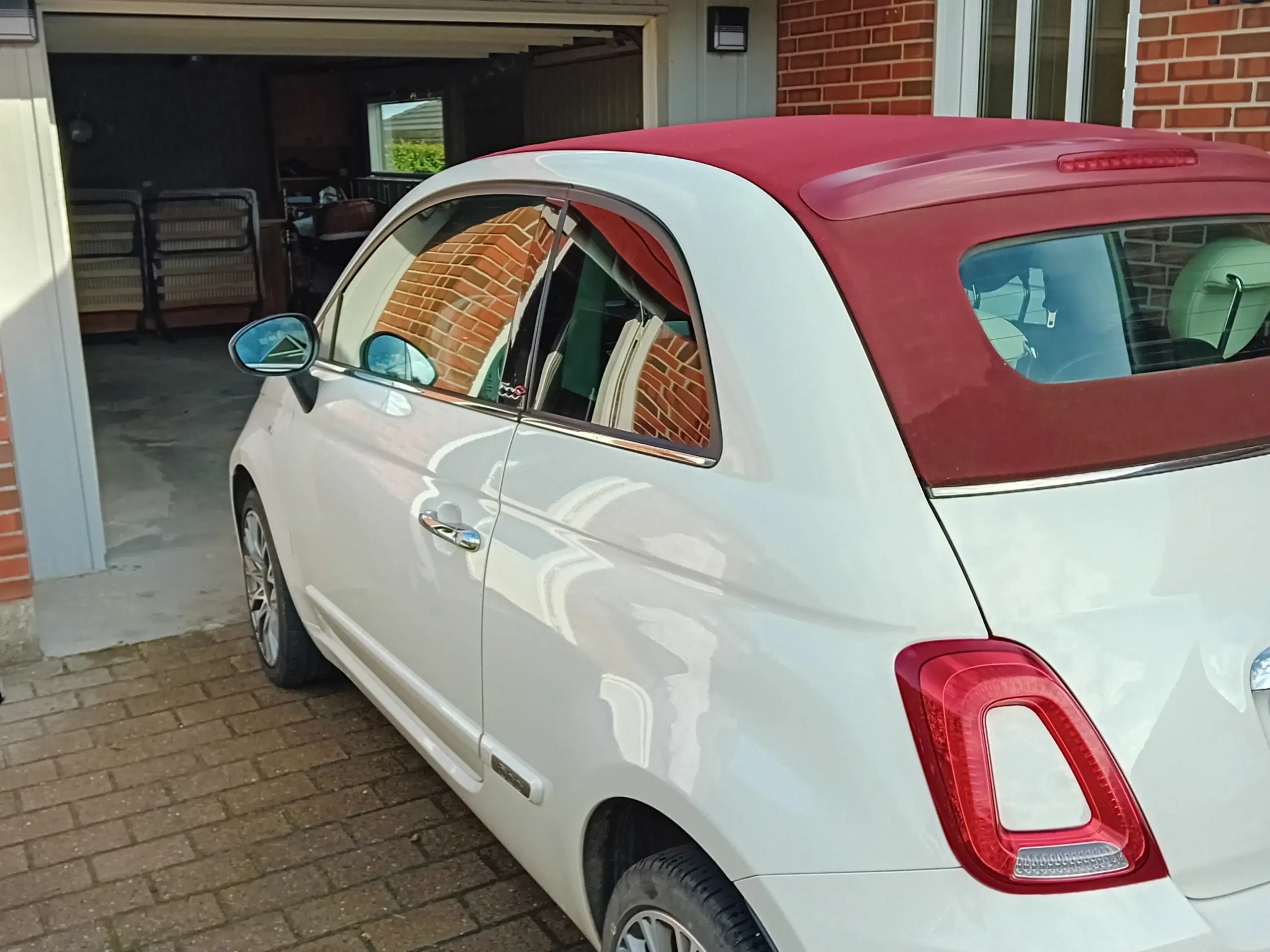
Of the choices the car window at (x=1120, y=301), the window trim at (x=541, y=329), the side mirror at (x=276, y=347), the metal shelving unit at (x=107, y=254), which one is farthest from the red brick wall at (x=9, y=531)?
the metal shelving unit at (x=107, y=254)

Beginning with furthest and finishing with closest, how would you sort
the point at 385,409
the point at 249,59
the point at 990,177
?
the point at 249,59
the point at 385,409
the point at 990,177

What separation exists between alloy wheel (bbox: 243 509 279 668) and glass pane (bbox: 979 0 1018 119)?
359 cm

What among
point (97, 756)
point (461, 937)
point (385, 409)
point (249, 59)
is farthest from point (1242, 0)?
point (249, 59)

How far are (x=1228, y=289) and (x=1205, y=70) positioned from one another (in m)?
2.45

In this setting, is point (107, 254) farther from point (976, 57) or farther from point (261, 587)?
point (976, 57)

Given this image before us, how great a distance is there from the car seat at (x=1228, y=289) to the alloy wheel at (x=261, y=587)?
2829 millimetres

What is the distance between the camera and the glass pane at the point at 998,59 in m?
5.41

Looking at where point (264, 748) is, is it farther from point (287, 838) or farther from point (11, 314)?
point (11, 314)

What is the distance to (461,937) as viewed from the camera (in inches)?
112

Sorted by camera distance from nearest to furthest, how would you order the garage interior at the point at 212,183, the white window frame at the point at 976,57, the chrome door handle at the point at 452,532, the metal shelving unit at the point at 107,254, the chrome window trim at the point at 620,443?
the chrome window trim at the point at 620,443
the chrome door handle at the point at 452,532
the white window frame at the point at 976,57
the garage interior at the point at 212,183
the metal shelving unit at the point at 107,254

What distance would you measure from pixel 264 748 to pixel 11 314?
7.87 ft

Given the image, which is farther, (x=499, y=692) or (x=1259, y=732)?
(x=499, y=692)

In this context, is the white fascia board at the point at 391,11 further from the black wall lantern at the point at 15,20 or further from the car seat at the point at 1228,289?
the car seat at the point at 1228,289

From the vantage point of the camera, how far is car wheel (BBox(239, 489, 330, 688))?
397 centimetres
